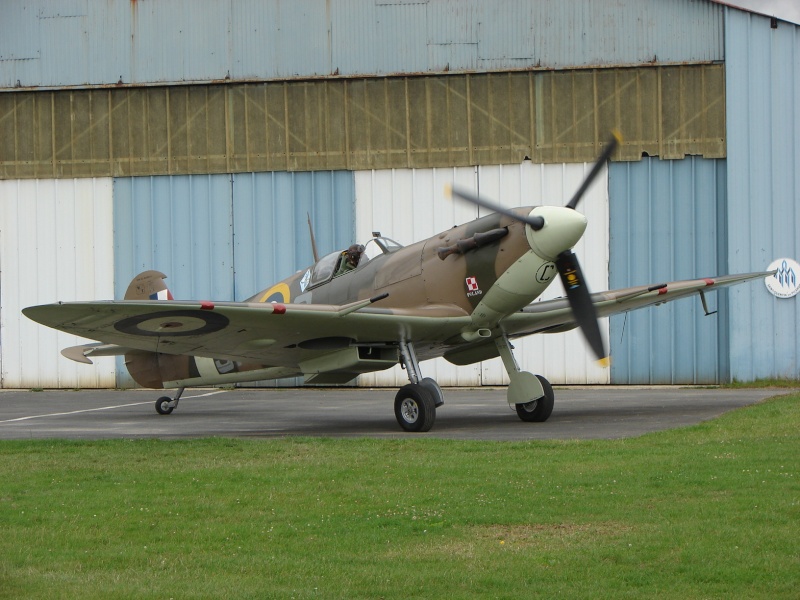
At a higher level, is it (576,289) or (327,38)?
(327,38)

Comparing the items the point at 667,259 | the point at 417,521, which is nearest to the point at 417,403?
the point at 417,521

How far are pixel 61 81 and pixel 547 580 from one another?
24.0 metres

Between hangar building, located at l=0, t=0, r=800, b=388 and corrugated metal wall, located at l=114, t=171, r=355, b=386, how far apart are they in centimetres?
5

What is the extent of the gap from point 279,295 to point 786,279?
1260 centimetres

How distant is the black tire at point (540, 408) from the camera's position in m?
15.0

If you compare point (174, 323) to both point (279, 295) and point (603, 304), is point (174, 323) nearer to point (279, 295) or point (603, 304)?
point (279, 295)

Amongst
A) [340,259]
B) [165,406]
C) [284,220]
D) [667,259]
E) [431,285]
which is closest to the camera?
[431,285]

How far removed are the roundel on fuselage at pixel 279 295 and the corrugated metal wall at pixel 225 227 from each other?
332 inches

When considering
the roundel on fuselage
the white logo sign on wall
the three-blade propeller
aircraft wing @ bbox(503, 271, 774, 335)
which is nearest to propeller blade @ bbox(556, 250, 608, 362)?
the three-blade propeller

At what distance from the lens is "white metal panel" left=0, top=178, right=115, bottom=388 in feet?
87.6

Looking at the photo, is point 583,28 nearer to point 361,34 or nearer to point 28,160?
point 361,34

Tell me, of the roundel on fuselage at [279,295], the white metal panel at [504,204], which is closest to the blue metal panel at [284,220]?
the white metal panel at [504,204]

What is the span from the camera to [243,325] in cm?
1354

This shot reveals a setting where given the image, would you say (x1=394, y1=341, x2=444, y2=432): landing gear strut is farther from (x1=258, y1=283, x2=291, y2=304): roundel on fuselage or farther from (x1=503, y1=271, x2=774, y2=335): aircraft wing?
(x1=258, y1=283, x2=291, y2=304): roundel on fuselage
